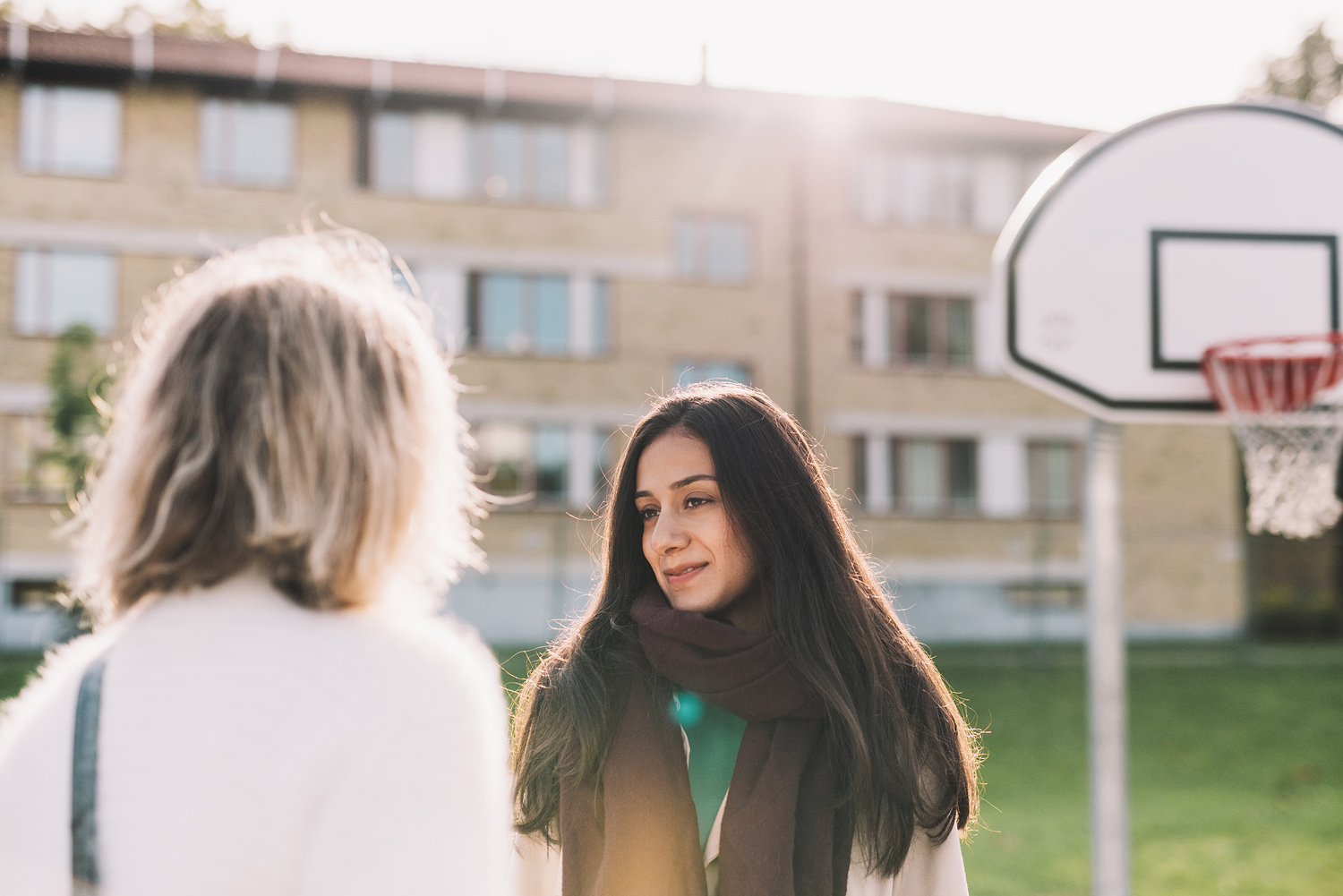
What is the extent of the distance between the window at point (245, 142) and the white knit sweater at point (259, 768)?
2228 centimetres

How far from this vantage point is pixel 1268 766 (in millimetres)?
11750

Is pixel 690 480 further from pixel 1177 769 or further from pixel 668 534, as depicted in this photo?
pixel 1177 769

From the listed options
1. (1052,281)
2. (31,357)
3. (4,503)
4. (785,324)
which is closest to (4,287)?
(31,357)

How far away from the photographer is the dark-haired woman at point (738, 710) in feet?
7.64

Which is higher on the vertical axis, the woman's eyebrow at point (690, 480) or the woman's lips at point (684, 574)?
the woman's eyebrow at point (690, 480)

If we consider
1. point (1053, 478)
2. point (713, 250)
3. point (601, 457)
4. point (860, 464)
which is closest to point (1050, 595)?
point (1053, 478)

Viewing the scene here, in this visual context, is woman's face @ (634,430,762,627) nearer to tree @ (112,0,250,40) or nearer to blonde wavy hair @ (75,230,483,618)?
blonde wavy hair @ (75,230,483,618)

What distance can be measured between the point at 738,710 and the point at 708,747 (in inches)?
6.5

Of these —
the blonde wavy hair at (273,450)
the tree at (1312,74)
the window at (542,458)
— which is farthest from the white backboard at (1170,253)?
the tree at (1312,74)

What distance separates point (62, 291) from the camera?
824 inches

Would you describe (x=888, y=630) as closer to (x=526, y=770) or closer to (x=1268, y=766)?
(x=526, y=770)

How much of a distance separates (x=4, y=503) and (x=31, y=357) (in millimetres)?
2780

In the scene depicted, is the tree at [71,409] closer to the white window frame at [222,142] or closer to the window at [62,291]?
the window at [62,291]

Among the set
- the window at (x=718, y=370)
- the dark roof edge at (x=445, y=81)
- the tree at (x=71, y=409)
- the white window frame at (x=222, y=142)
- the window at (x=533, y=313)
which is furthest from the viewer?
the window at (x=718, y=370)
